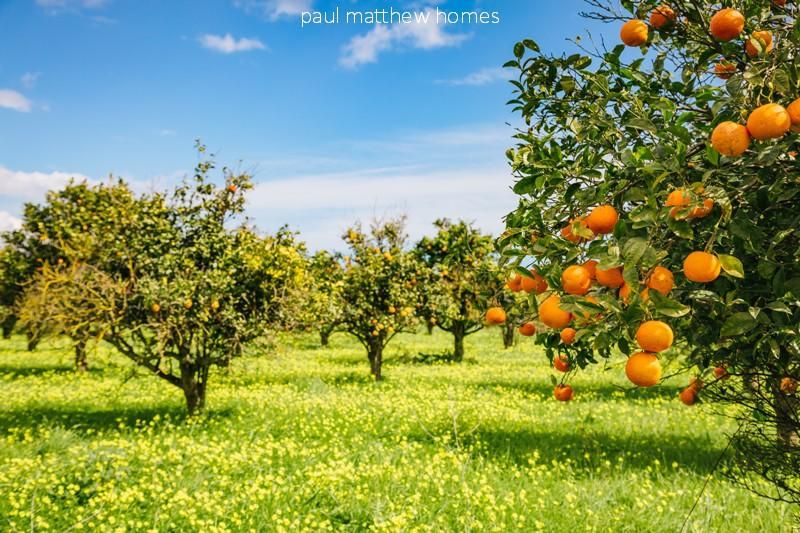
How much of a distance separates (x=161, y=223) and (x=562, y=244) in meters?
8.49

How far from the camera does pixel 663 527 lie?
5.33m

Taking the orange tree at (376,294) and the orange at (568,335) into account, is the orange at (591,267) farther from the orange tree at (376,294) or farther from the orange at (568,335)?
the orange tree at (376,294)

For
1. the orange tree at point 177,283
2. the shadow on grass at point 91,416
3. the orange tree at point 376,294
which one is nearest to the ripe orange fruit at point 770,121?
the orange tree at point 177,283

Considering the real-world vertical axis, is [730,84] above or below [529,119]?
below

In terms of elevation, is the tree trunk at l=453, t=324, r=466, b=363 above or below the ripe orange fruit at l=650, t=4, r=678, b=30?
below

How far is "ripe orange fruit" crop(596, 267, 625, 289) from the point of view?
1.81 metres

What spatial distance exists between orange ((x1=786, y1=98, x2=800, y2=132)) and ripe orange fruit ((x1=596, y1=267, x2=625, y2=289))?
2.37 ft

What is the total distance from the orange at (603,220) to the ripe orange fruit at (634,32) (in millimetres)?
1325

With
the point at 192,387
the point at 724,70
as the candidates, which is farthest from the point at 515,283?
the point at 192,387

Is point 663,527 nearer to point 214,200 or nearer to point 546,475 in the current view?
point 546,475

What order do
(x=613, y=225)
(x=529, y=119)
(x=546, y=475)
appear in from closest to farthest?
1. (x=613, y=225)
2. (x=529, y=119)
3. (x=546, y=475)

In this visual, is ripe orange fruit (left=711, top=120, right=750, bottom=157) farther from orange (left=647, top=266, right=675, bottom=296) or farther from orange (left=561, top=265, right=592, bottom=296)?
orange (left=561, top=265, right=592, bottom=296)

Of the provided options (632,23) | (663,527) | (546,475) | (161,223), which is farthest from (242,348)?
(632,23)

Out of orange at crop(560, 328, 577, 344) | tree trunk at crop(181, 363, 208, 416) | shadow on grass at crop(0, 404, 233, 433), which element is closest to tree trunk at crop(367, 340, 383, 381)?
shadow on grass at crop(0, 404, 233, 433)
